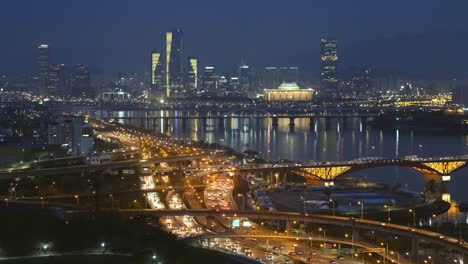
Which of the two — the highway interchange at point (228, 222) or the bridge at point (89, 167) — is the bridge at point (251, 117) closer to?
the bridge at point (89, 167)

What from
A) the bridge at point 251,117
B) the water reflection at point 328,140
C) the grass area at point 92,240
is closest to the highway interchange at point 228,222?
the grass area at point 92,240

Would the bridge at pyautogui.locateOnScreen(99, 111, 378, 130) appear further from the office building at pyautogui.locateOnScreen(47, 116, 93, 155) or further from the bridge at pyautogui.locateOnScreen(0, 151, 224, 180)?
the bridge at pyautogui.locateOnScreen(0, 151, 224, 180)

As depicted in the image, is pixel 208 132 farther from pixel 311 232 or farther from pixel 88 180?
pixel 311 232

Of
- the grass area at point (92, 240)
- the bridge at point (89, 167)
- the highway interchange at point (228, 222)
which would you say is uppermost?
the grass area at point (92, 240)

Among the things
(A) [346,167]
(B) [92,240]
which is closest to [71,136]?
(A) [346,167]

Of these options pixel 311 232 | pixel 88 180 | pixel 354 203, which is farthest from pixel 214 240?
pixel 88 180

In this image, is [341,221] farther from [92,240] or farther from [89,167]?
[89,167]

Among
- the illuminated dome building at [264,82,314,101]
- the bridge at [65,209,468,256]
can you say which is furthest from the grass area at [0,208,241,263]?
the illuminated dome building at [264,82,314,101]
